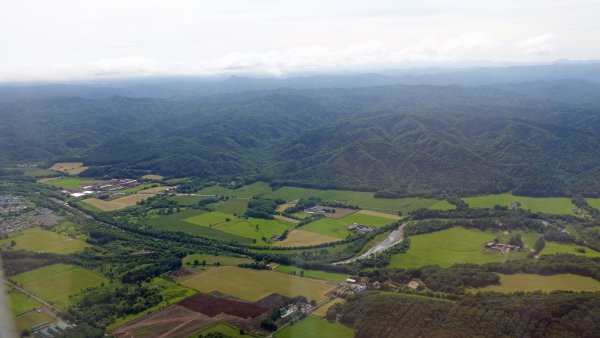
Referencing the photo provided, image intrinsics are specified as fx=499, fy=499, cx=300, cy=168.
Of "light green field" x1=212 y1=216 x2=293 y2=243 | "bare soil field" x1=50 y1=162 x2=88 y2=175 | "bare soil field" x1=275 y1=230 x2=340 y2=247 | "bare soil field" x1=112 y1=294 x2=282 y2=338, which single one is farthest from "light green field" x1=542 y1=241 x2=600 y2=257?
"bare soil field" x1=50 y1=162 x2=88 y2=175

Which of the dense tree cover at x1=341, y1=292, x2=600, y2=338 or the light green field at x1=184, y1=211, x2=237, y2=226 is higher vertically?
the dense tree cover at x1=341, y1=292, x2=600, y2=338

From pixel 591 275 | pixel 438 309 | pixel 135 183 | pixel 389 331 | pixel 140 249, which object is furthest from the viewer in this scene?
pixel 135 183

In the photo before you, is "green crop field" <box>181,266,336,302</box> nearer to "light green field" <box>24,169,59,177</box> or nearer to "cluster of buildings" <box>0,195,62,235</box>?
"cluster of buildings" <box>0,195,62,235</box>

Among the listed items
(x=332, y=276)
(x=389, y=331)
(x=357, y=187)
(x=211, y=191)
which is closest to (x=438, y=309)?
(x=389, y=331)

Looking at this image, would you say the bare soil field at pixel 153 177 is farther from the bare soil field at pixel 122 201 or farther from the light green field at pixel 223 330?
the light green field at pixel 223 330

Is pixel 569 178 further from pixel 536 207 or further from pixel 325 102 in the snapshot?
pixel 325 102

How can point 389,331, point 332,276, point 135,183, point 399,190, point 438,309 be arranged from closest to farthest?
point 389,331 < point 438,309 < point 332,276 < point 399,190 < point 135,183

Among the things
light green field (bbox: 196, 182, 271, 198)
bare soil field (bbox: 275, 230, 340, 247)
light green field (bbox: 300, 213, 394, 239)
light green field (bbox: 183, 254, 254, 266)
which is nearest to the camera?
light green field (bbox: 183, 254, 254, 266)
